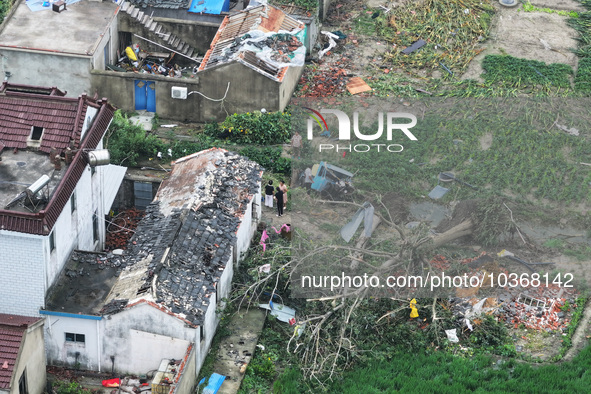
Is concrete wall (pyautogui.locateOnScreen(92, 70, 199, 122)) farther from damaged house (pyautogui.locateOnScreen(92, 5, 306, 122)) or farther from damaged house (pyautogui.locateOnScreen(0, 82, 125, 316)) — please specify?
damaged house (pyautogui.locateOnScreen(0, 82, 125, 316))

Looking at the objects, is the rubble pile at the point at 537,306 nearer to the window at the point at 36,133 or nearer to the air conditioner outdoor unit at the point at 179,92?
the window at the point at 36,133

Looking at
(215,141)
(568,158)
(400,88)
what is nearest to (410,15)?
(400,88)

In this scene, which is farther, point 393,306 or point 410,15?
point 410,15

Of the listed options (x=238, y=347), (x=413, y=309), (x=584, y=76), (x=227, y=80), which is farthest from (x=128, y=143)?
(x=584, y=76)

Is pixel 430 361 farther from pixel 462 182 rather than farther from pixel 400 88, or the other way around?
pixel 400 88

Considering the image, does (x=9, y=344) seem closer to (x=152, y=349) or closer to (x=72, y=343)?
(x=72, y=343)

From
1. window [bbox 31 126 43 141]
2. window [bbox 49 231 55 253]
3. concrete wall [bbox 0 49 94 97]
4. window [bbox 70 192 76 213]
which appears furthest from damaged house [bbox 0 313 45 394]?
concrete wall [bbox 0 49 94 97]
